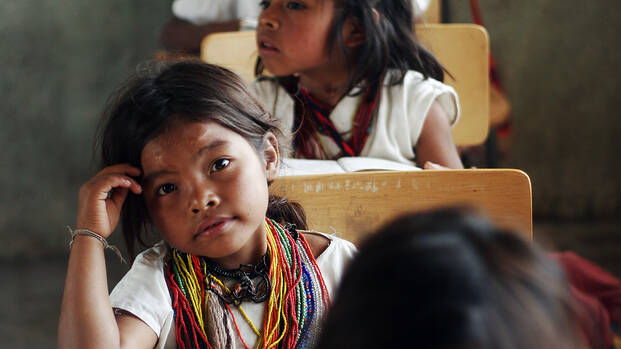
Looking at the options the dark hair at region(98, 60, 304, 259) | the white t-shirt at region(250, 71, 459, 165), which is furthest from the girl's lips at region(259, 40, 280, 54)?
the dark hair at region(98, 60, 304, 259)

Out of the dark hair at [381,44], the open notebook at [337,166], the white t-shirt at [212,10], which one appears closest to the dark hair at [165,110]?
the open notebook at [337,166]

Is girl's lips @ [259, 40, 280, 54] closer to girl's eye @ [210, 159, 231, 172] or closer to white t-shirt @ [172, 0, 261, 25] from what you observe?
girl's eye @ [210, 159, 231, 172]

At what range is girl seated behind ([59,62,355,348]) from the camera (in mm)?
828

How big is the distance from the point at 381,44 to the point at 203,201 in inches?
36.6

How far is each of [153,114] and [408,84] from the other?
83cm

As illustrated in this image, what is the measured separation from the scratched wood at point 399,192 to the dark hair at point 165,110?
0.40ft

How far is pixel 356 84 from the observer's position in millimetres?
1589

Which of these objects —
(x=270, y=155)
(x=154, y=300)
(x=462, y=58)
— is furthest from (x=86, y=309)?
(x=462, y=58)

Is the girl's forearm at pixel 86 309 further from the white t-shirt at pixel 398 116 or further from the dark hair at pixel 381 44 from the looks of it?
the dark hair at pixel 381 44

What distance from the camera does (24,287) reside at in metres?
2.45

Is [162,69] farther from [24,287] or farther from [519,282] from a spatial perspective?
[24,287]

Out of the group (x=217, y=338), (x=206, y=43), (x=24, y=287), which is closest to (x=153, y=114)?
(x=217, y=338)

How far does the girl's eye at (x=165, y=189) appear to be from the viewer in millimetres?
860

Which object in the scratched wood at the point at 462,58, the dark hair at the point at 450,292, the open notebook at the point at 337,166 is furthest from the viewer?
the scratched wood at the point at 462,58
